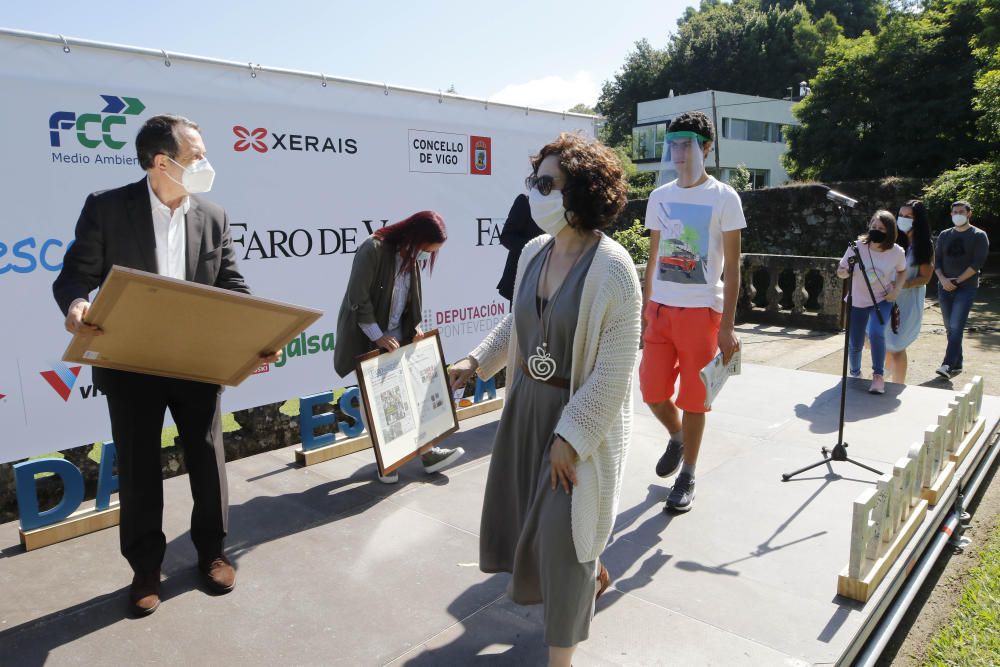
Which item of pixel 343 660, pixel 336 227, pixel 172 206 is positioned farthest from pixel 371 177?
pixel 343 660

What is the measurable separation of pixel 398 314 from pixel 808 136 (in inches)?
1358

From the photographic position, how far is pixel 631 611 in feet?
9.78

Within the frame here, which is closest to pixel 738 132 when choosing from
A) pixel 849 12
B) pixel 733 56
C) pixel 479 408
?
pixel 733 56

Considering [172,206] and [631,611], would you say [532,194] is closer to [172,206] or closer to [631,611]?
[172,206]

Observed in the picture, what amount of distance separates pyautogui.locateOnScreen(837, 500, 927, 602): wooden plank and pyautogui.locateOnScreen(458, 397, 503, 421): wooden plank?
10.9 feet

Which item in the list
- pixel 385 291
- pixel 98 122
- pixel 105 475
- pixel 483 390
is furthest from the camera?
pixel 483 390

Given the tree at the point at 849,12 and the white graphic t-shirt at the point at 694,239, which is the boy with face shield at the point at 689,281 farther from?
the tree at the point at 849,12

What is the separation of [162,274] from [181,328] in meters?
0.37

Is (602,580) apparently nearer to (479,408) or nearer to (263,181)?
(479,408)

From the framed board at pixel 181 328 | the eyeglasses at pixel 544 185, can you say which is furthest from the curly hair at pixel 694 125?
the framed board at pixel 181 328

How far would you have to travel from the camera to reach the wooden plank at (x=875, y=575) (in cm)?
299

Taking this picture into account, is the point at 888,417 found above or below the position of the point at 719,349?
below

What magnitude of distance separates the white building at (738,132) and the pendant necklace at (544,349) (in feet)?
168

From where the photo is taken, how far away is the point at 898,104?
28609mm
